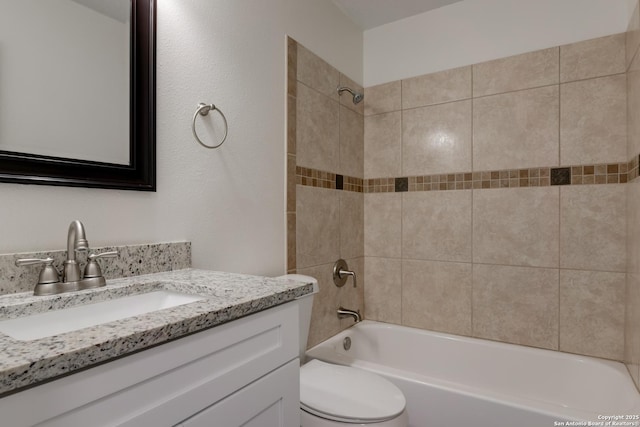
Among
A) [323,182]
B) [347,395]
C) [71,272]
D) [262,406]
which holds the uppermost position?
[323,182]

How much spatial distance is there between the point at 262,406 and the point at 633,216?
1.80 meters

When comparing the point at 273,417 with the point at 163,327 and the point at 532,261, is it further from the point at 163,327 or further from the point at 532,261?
the point at 532,261

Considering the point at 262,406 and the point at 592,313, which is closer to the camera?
the point at 262,406

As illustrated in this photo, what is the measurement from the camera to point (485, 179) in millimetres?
2176

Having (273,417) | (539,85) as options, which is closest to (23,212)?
(273,417)

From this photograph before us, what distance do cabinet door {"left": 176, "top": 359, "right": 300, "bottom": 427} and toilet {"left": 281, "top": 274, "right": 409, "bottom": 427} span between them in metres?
0.34

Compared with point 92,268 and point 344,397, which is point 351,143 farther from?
point 92,268

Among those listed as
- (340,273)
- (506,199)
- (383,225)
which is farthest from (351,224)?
(506,199)

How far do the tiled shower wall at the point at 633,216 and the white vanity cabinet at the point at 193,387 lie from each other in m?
1.54

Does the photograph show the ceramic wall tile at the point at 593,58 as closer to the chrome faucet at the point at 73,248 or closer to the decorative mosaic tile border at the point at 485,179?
the decorative mosaic tile border at the point at 485,179

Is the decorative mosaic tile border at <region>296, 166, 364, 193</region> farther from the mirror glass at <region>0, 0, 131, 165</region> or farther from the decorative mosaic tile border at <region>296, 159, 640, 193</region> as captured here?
the mirror glass at <region>0, 0, 131, 165</region>

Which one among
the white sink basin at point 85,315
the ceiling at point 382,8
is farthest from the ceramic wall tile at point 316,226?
the ceiling at point 382,8

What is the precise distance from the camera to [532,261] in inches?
80.9

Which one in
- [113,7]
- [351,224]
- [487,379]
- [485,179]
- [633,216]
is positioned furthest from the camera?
[351,224]
